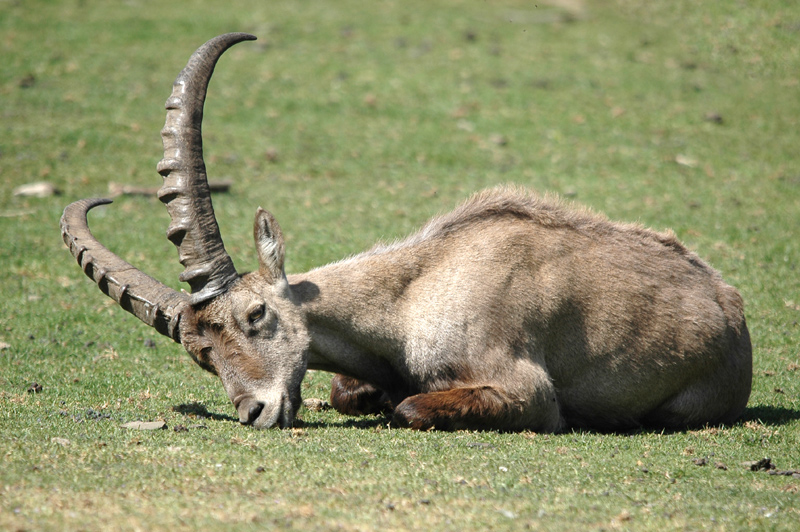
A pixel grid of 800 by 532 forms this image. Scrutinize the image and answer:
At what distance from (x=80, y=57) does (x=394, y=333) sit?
1794cm

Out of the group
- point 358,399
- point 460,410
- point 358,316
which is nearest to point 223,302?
point 358,316

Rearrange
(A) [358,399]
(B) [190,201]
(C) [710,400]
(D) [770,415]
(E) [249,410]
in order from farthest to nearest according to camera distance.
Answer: (D) [770,415] < (C) [710,400] < (A) [358,399] < (B) [190,201] < (E) [249,410]

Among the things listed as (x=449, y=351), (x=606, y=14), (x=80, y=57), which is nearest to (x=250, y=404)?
(x=449, y=351)

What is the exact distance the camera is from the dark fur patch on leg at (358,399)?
873 centimetres

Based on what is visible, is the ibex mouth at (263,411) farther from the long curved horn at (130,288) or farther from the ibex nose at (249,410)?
the long curved horn at (130,288)

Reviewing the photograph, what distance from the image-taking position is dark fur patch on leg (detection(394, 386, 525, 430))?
25.1ft

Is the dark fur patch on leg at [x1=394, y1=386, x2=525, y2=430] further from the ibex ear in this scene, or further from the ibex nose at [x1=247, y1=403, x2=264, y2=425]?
the ibex ear

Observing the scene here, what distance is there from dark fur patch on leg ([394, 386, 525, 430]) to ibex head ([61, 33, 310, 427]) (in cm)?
105

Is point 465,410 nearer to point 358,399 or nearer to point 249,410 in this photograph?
point 358,399

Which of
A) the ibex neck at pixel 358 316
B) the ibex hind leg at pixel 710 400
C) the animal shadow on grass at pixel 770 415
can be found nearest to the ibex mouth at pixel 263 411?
the ibex neck at pixel 358 316

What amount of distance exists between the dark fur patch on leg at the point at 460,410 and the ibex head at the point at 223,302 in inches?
41.5

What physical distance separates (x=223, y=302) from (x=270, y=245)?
0.66m

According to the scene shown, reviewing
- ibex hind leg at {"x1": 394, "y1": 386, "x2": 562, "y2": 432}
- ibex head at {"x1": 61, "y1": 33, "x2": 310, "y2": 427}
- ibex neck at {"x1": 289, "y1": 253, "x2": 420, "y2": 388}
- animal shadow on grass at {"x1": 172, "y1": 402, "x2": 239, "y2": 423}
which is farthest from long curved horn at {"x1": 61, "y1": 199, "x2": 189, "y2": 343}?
ibex hind leg at {"x1": 394, "y1": 386, "x2": 562, "y2": 432}

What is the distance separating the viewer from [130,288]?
8086 mm
